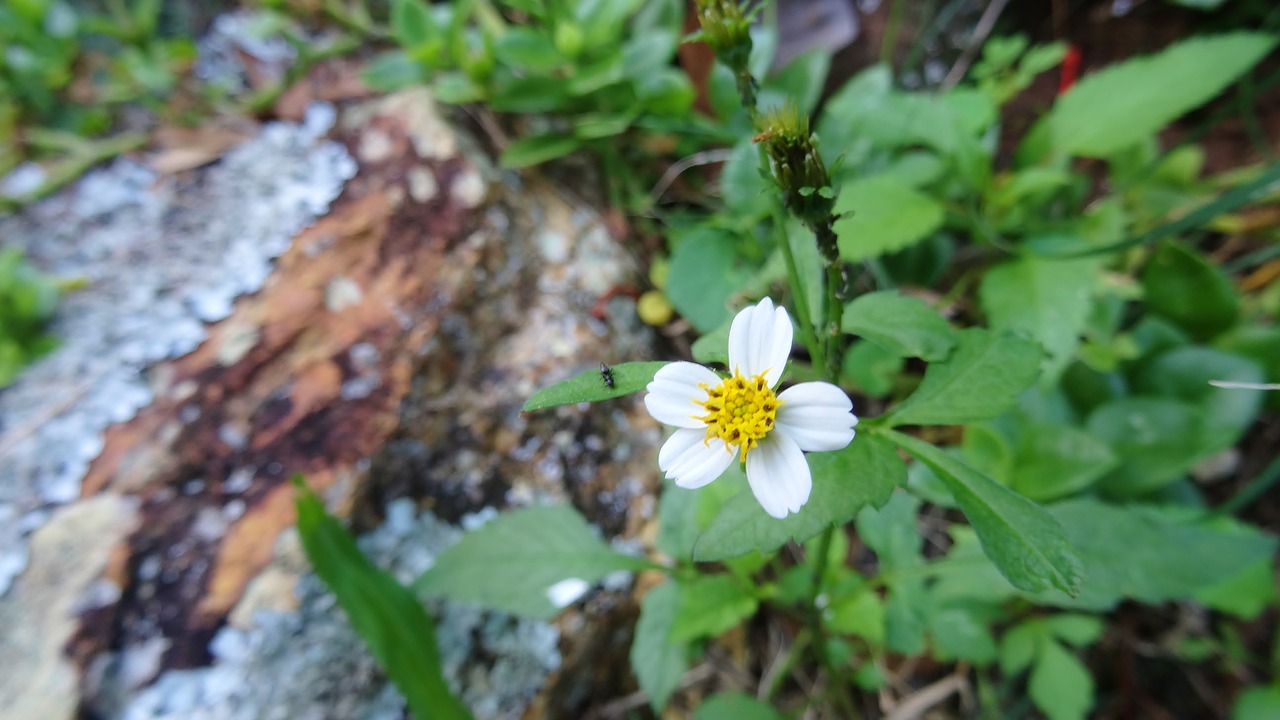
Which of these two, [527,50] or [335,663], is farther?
[527,50]

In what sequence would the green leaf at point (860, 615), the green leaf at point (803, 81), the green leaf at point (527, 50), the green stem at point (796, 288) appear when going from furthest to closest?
the green leaf at point (803, 81)
the green leaf at point (527, 50)
the green leaf at point (860, 615)
the green stem at point (796, 288)

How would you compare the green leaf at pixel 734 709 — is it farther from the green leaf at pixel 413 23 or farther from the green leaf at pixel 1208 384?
the green leaf at pixel 413 23

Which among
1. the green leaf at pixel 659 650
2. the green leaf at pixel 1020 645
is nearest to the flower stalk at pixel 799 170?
the green leaf at pixel 659 650

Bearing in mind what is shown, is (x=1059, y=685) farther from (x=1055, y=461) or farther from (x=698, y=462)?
(x=698, y=462)

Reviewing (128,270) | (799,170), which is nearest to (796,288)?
(799,170)

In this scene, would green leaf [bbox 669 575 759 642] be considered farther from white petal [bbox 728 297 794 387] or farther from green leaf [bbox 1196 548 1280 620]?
green leaf [bbox 1196 548 1280 620]

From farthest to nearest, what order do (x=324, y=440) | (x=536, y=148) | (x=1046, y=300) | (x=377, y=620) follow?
(x=536, y=148) → (x=1046, y=300) → (x=324, y=440) → (x=377, y=620)

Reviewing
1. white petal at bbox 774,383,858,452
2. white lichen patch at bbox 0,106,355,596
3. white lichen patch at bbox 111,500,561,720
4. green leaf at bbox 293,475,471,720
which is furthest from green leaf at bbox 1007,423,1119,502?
white lichen patch at bbox 0,106,355,596
